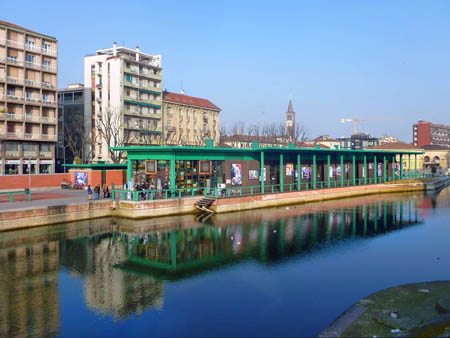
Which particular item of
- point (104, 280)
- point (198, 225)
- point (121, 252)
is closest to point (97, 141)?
point (198, 225)

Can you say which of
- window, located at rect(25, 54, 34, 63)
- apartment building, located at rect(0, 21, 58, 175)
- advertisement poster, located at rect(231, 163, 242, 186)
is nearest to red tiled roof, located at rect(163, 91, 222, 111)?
apartment building, located at rect(0, 21, 58, 175)

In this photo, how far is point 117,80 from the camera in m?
83.6

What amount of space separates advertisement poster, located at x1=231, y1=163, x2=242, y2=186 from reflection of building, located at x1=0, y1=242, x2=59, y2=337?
21348 millimetres

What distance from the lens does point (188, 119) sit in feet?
336

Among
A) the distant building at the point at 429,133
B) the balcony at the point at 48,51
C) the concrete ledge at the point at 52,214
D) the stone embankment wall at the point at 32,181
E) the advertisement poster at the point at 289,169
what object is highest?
the balcony at the point at 48,51

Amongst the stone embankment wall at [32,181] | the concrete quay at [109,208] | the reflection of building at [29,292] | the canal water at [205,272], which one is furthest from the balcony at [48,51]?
the reflection of building at [29,292]

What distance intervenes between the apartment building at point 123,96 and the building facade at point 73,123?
175cm

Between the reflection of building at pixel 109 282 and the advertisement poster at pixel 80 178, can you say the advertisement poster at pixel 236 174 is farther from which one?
the reflection of building at pixel 109 282

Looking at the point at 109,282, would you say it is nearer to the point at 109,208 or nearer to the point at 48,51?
the point at 109,208

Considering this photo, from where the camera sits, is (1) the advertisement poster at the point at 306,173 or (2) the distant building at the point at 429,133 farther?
(2) the distant building at the point at 429,133

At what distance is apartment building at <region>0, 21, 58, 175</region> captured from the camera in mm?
64000

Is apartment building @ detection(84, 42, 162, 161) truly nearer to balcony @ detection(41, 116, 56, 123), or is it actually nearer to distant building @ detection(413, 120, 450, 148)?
balcony @ detection(41, 116, 56, 123)

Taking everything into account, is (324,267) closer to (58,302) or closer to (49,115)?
(58,302)

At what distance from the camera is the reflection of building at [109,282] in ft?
49.1
